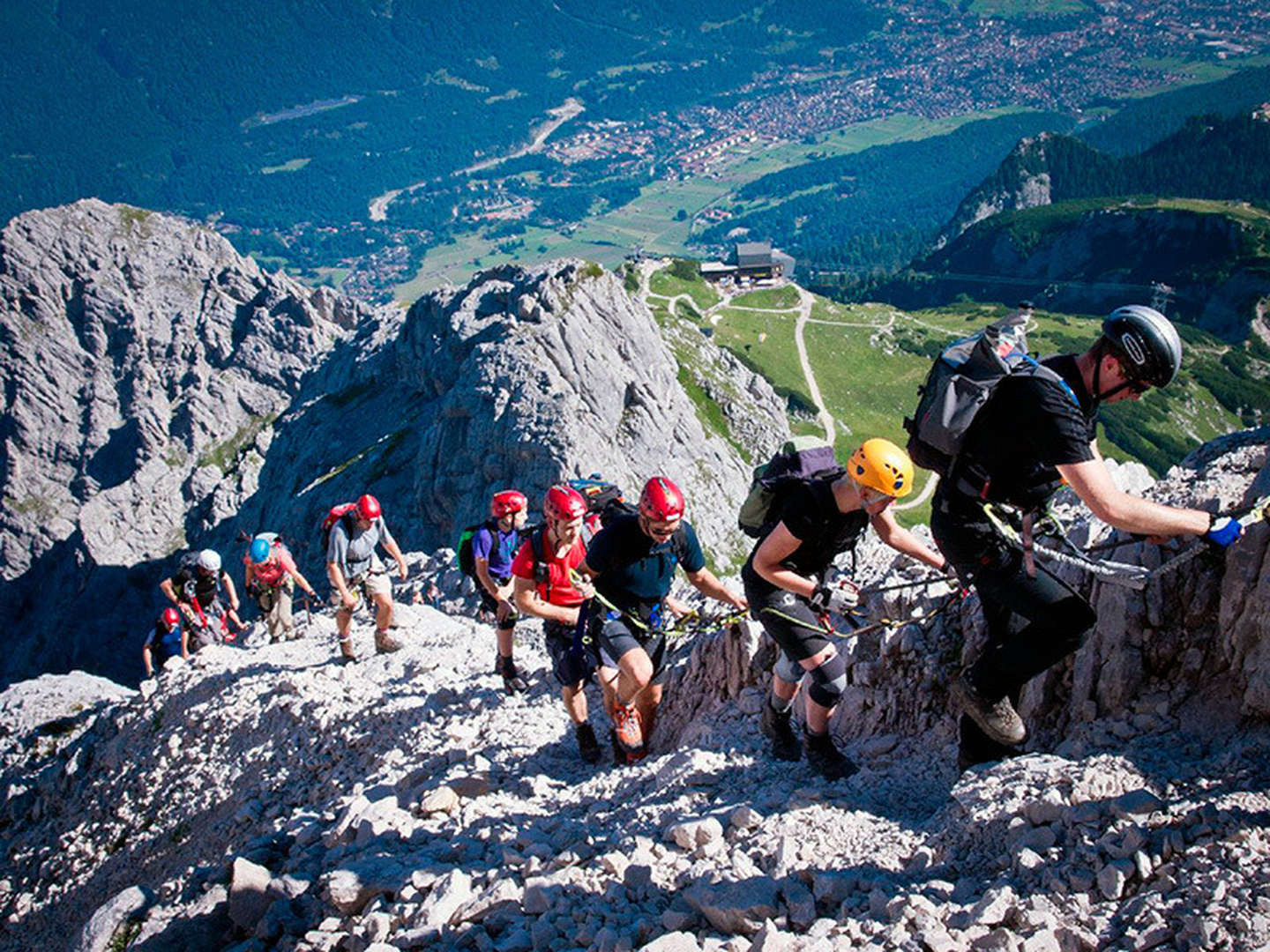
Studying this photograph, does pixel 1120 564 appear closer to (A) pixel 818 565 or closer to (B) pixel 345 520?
(A) pixel 818 565

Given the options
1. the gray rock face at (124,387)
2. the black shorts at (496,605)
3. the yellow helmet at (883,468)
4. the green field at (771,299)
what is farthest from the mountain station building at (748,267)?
the yellow helmet at (883,468)

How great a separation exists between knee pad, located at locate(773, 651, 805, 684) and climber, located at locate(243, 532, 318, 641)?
12.6m

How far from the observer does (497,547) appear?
1362 cm

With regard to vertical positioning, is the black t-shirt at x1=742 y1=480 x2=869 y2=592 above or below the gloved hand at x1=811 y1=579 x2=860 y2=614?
above

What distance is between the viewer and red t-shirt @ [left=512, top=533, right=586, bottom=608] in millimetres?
10109

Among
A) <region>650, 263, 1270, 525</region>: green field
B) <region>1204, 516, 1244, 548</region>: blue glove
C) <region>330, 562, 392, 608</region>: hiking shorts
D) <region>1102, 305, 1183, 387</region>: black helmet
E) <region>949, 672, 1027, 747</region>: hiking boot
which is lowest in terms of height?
<region>650, 263, 1270, 525</region>: green field

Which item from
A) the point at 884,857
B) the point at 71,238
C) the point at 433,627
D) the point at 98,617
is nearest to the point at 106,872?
the point at 433,627

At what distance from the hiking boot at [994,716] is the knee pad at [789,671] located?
71.7 inches

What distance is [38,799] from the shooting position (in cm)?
1734

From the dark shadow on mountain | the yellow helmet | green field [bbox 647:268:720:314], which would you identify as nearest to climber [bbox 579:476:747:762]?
the yellow helmet

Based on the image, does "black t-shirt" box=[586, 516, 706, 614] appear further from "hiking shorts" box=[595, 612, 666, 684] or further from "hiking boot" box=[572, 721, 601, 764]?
"hiking boot" box=[572, 721, 601, 764]

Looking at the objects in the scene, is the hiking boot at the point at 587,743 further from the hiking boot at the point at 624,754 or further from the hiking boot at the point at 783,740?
the hiking boot at the point at 783,740

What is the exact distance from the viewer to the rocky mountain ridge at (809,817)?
5559 millimetres

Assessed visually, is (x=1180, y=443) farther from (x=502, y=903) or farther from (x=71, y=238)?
(x=71, y=238)
